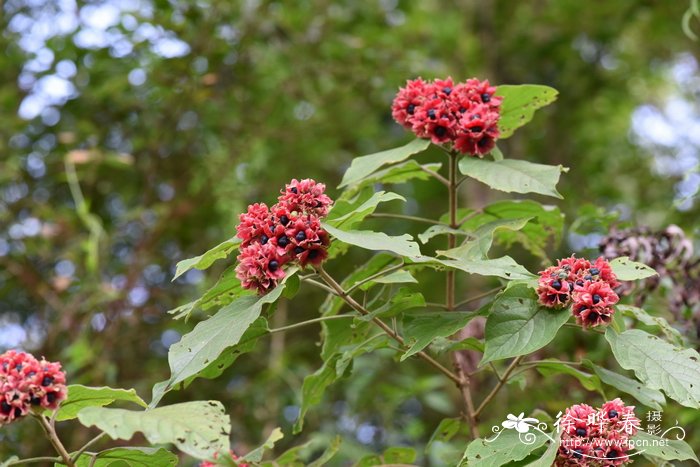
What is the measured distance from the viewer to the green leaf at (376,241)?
4.64ft

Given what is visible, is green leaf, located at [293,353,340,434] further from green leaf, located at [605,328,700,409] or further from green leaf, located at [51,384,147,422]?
green leaf, located at [605,328,700,409]

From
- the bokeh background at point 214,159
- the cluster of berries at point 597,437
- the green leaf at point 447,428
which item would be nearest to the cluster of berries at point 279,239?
the cluster of berries at point 597,437

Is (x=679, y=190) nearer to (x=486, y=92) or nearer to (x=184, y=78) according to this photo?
(x=184, y=78)

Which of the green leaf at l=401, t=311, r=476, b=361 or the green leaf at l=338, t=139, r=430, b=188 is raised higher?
the green leaf at l=338, t=139, r=430, b=188

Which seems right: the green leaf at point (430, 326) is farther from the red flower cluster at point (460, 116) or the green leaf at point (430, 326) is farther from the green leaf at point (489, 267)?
the red flower cluster at point (460, 116)

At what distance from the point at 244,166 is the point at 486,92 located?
2.70 m

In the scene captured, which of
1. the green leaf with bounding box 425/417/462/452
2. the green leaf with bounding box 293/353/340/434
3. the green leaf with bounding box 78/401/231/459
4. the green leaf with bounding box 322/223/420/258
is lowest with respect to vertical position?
the green leaf with bounding box 425/417/462/452

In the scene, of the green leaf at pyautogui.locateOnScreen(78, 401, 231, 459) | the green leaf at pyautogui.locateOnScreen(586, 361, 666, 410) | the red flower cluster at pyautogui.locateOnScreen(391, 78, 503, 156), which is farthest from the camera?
the red flower cluster at pyautogui.locateOnScreen(391, 78, 503, 156)

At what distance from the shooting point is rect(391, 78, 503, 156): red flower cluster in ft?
5.73

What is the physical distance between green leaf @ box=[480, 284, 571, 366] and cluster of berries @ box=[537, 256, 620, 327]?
23mm

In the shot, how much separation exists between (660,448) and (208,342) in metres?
0.83

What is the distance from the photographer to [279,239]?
150 centimetres

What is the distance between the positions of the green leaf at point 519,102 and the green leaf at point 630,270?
418 mm

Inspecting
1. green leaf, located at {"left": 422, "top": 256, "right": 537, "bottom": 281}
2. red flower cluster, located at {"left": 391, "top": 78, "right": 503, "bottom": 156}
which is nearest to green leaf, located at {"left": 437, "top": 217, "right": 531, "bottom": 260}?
green leaf, located at {"left": 422, "top": 256, "right": 537, "bottom": 281}
